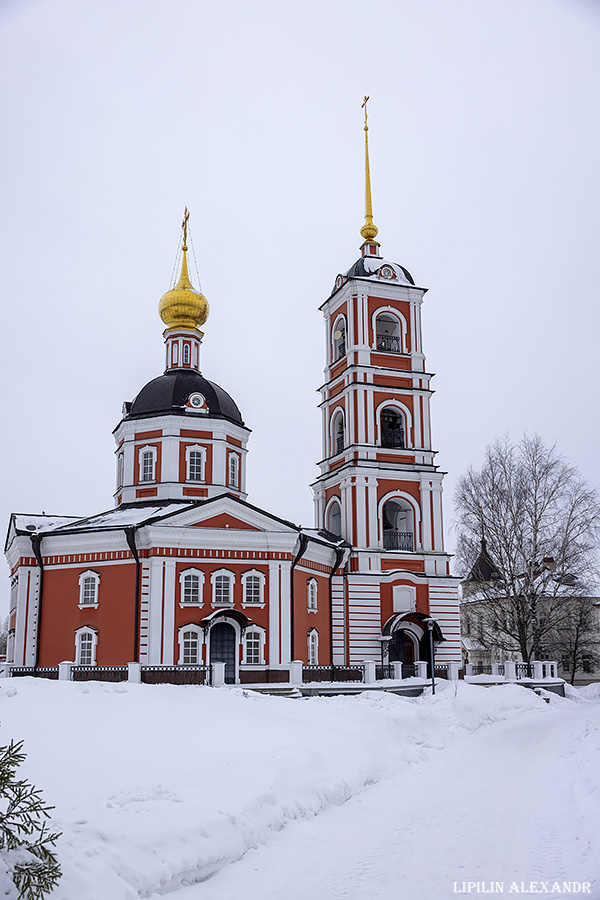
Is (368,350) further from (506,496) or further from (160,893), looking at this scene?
(160,893)

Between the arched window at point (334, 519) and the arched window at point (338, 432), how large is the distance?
2370 mm

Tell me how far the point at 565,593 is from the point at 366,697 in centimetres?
1877

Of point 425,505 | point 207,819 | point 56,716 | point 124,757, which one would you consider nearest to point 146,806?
point 207,819

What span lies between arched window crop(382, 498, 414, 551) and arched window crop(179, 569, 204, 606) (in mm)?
9278

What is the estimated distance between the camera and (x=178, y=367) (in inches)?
1448

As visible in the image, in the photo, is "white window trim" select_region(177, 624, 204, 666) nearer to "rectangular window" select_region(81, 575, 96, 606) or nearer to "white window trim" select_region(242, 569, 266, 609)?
"white window trim" select_region(242, 569, 266, 609)

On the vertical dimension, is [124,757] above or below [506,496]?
below

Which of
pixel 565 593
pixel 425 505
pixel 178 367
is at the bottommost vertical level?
pixel 565 593

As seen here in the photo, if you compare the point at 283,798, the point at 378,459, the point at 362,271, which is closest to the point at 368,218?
the point at 362,271

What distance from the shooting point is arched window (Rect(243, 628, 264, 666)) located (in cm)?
Answer: 2784

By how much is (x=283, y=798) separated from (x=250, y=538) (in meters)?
18.5

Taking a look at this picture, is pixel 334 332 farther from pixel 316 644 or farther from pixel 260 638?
pixel 260 638

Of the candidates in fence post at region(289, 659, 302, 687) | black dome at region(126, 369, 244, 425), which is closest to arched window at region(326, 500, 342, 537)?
black dome at region(126, 369, 244, 425)

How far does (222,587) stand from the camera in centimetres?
2822
